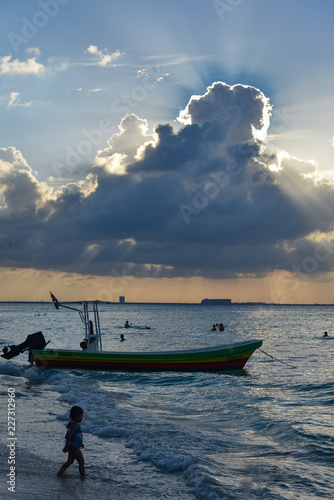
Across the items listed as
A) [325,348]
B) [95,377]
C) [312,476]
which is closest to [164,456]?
[312,476]

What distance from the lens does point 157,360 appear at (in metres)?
28.2

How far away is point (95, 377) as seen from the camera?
27.7m

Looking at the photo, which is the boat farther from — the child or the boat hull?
the child

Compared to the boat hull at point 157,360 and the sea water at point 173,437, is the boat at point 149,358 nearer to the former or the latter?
the boat hull at point 157,360

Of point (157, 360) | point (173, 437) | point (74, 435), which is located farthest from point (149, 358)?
point (74, 435)

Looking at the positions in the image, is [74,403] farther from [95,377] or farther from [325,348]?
[325,348]

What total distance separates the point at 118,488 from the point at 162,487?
0.97 m

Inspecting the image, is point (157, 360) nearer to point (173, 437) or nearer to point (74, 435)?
point (173, 437)

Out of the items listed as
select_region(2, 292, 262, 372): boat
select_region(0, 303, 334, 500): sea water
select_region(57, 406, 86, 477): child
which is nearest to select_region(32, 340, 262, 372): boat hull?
select_region(2, 292, 262, 372): boat

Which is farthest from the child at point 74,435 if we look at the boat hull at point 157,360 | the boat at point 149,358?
the boat hull at point 157,360

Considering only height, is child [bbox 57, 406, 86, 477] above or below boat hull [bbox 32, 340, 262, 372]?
above

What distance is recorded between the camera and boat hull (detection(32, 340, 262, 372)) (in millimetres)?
28219

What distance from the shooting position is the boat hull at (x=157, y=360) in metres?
28.2

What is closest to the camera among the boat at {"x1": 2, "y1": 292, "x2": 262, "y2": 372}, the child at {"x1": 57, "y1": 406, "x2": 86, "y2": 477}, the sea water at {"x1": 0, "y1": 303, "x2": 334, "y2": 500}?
the child at {"x1": 57, "y1": 406, "x2": 86, "y2": 477}
